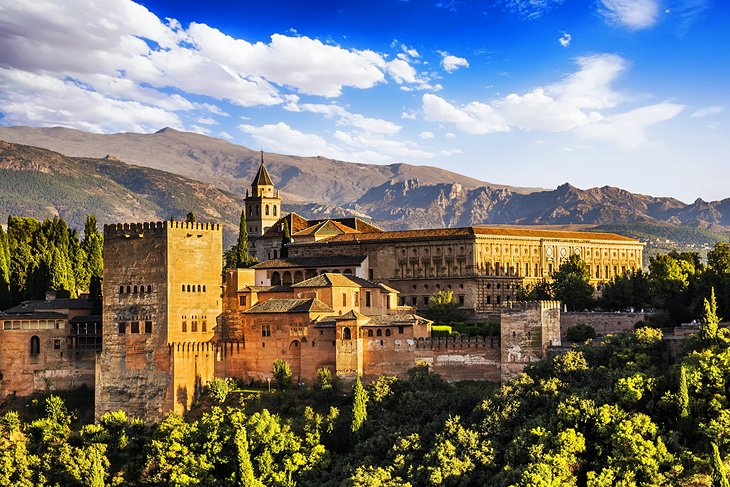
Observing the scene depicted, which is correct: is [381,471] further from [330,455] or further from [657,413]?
[657,413]

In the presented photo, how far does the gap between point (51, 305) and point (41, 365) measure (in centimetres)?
480

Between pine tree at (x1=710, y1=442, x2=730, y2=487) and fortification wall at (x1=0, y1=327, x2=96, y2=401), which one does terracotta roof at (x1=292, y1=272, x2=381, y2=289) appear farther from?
pine tree at (x1=710, y1=442, x2=730, y2=487)

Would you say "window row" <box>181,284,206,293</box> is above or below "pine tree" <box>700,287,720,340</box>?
above

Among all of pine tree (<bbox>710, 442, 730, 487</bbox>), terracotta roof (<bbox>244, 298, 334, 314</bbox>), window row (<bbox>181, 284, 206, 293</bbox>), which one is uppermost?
window row (<bbox>181, 284, 206, 293</bbox>)

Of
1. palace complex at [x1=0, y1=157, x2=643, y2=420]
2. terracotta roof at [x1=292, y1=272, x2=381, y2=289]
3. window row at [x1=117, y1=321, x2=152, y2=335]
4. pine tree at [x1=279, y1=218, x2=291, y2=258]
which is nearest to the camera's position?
palace complex at [x1=0, y1=157, x2=643, y2=420]

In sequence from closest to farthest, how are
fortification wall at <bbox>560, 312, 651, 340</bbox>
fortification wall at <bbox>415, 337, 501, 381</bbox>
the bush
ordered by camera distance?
fortification wall at <bbox>415, 337, 501, 381</bbox>
the bush
fortification wall at <bbox>560, 312, 651, 340</bbox>

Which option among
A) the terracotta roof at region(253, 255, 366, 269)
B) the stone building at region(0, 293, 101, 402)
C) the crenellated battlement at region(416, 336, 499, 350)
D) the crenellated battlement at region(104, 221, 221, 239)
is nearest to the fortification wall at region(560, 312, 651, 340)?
the crenellated battlement at region(416, 336, 499, 350)

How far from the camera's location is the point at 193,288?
213 ft

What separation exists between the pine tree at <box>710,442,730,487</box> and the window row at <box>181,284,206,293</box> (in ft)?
105

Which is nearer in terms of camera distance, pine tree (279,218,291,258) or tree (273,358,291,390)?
tree (273,358,291,390)

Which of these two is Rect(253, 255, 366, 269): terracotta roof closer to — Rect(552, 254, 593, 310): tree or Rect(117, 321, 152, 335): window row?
Rect(552, 254, 593, 310): tree

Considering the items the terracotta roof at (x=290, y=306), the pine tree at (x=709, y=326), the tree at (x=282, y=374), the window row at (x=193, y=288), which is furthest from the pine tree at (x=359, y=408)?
the pine tree at (x=709, y=326)

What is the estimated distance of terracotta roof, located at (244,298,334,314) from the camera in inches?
2589

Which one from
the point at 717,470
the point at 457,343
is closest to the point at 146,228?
the point at 457,343
